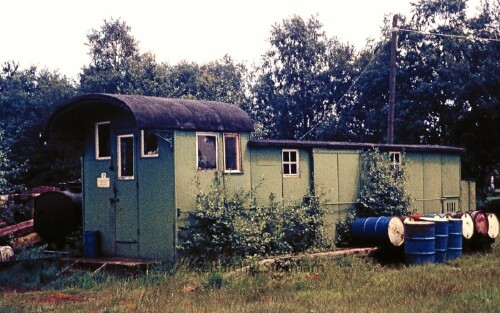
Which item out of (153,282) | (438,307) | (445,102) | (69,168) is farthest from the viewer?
(69,168)

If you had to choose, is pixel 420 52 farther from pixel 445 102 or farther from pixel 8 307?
pixel 8 307

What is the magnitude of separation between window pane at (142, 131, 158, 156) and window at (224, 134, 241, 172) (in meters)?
1.74

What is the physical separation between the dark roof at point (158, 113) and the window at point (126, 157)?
0.73 metres

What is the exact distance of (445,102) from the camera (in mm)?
31766

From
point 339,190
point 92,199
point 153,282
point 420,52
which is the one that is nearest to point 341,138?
point 420,52

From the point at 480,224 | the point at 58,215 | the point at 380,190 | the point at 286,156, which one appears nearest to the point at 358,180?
the point at 380,190

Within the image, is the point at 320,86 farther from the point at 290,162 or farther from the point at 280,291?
the point at 280,291

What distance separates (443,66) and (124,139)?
21.3 meters

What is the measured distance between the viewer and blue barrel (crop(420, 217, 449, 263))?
52.9 ft

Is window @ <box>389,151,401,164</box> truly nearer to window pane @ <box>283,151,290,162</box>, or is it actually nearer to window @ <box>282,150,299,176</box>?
window @ <box>282,150,299,176</box>

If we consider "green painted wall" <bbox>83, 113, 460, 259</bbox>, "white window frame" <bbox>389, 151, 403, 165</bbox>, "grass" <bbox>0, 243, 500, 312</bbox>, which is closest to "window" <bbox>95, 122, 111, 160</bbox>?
"green painted wall" <bbox>83, 113, 460, 259</bbox>

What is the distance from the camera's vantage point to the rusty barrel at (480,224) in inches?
699

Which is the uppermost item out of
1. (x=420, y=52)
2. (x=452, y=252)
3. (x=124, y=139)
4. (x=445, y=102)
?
(x=420, y=52)

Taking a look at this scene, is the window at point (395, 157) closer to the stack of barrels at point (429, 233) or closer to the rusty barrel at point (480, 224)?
the stack of barrels at point (429, 233)
